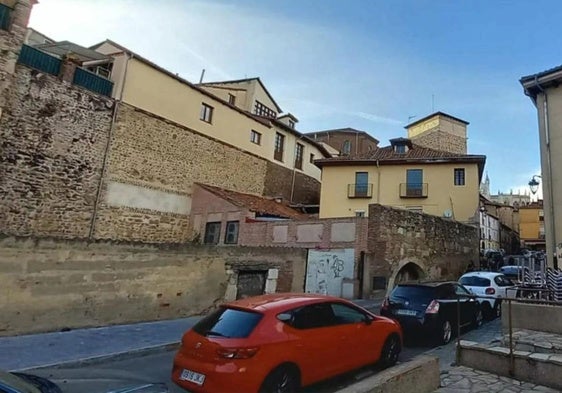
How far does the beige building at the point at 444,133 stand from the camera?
36312 millimetres

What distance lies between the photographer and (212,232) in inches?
888

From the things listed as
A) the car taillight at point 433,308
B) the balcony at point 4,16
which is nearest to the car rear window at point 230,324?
the car taillight at point 433,308

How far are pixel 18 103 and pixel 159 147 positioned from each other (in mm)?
7434

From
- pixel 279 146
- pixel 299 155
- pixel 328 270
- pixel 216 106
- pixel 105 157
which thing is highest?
pixel 216 106

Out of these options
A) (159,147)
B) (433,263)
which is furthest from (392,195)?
(159,147)

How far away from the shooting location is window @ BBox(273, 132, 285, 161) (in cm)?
3109

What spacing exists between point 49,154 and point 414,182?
71.7 feet

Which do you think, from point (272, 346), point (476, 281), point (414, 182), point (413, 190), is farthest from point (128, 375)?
point (414, 182)

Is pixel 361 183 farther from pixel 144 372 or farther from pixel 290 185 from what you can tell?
pixel 144 372

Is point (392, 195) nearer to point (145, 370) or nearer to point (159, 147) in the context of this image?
point (159, 147)

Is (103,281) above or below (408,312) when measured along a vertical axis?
above

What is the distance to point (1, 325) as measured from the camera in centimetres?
749

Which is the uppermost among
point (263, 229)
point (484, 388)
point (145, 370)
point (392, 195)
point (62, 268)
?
point (392, 195)

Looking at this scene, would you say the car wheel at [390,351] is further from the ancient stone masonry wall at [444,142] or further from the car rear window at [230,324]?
the ancient stone masonry wall at [444,142]
